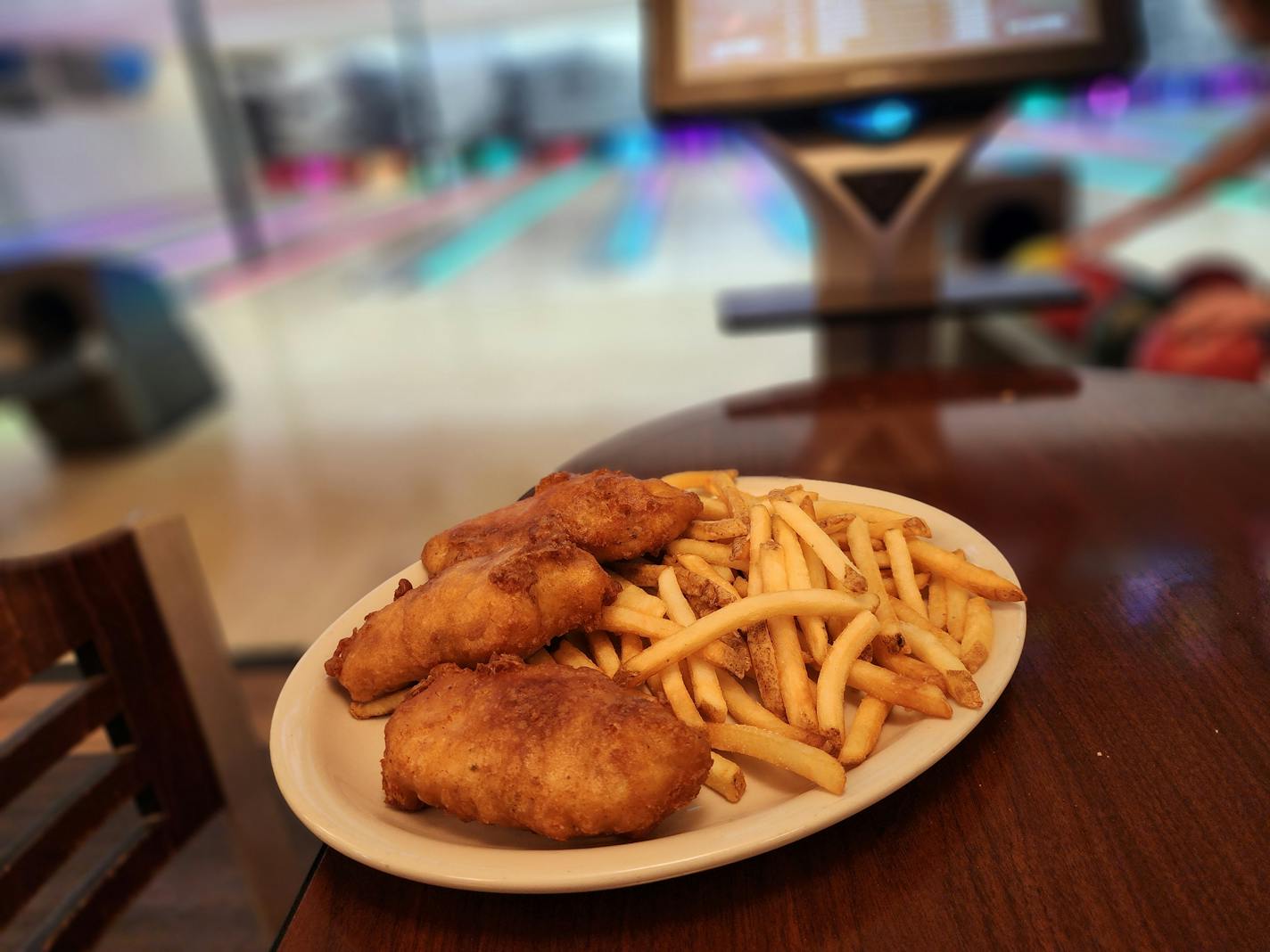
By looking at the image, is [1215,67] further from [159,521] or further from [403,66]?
[159,521]

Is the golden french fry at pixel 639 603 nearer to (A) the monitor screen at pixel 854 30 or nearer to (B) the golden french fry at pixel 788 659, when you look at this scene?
(B) the golden french fry at pixel 788 659

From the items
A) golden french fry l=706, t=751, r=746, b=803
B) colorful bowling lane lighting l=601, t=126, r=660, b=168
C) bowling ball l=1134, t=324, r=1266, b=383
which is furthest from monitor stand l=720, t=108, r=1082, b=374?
colorful bowling lane lighting l=601, t=126, r=660, b=168

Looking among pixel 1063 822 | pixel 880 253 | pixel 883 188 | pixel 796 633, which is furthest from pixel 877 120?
pixel 1063 822

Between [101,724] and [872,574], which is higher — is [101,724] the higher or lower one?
the lower one

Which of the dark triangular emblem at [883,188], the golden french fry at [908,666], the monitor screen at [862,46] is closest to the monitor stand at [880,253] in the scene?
the dark triangular emblem at [883,188]

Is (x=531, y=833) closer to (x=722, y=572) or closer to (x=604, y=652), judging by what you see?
(x=604, y=652)

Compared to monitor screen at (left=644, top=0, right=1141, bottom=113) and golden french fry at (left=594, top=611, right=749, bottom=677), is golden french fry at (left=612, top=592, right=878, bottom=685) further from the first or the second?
monitor screen at (left=644, top=0, right=1141, bottom=113)

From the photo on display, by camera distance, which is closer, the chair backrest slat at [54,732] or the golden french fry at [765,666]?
the golden french fry at [765,666]

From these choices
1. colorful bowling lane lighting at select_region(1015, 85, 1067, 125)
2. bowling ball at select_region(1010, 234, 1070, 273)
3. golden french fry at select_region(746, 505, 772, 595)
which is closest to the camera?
golden french fry at select_region(746, 505, 772, 595)
